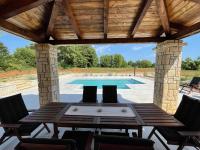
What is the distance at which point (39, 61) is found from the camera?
4.50m

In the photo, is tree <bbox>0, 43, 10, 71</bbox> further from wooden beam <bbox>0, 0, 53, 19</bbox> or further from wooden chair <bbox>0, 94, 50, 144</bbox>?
wooden beam <bbox>0, 0, 53, 19</bbox>

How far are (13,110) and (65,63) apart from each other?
23808 mm

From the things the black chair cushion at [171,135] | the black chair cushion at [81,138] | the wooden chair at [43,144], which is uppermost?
the wooden chair at [43,144]

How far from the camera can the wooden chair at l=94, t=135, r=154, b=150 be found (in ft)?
3.87

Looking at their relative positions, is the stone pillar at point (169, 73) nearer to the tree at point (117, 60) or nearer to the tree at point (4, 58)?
the tree at point (4, 58)

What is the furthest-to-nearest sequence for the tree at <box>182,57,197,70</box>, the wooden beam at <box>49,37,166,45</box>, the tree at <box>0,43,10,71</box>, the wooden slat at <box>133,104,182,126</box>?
the tree at <box>182,57,197,70</box> < the tree at <box>0,43,10,71</box> < the wooden beam at <box>49,37,166,45</box> < the wooden slat at <box>133,104,182,126</box>

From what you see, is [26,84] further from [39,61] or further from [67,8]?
[67,8]

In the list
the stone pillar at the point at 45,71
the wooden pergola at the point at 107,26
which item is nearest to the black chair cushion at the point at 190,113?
the wooden pergola at the point at 107,26

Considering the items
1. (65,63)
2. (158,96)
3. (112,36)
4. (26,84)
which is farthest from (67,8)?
(65,63)

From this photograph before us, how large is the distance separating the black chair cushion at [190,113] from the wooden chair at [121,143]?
→ 146 centimetres

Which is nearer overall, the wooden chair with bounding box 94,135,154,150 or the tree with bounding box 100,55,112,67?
the wooden chair with bounding box 94,135,154,150

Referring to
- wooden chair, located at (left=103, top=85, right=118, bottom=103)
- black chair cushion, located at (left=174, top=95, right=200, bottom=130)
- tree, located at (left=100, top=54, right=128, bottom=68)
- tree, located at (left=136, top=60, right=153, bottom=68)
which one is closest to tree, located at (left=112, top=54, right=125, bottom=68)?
tree, located at (left=100, top=54, right=128, bottom=68)

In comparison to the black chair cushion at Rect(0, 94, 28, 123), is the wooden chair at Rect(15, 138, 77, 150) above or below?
above

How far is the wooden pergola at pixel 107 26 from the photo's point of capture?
2922mm
